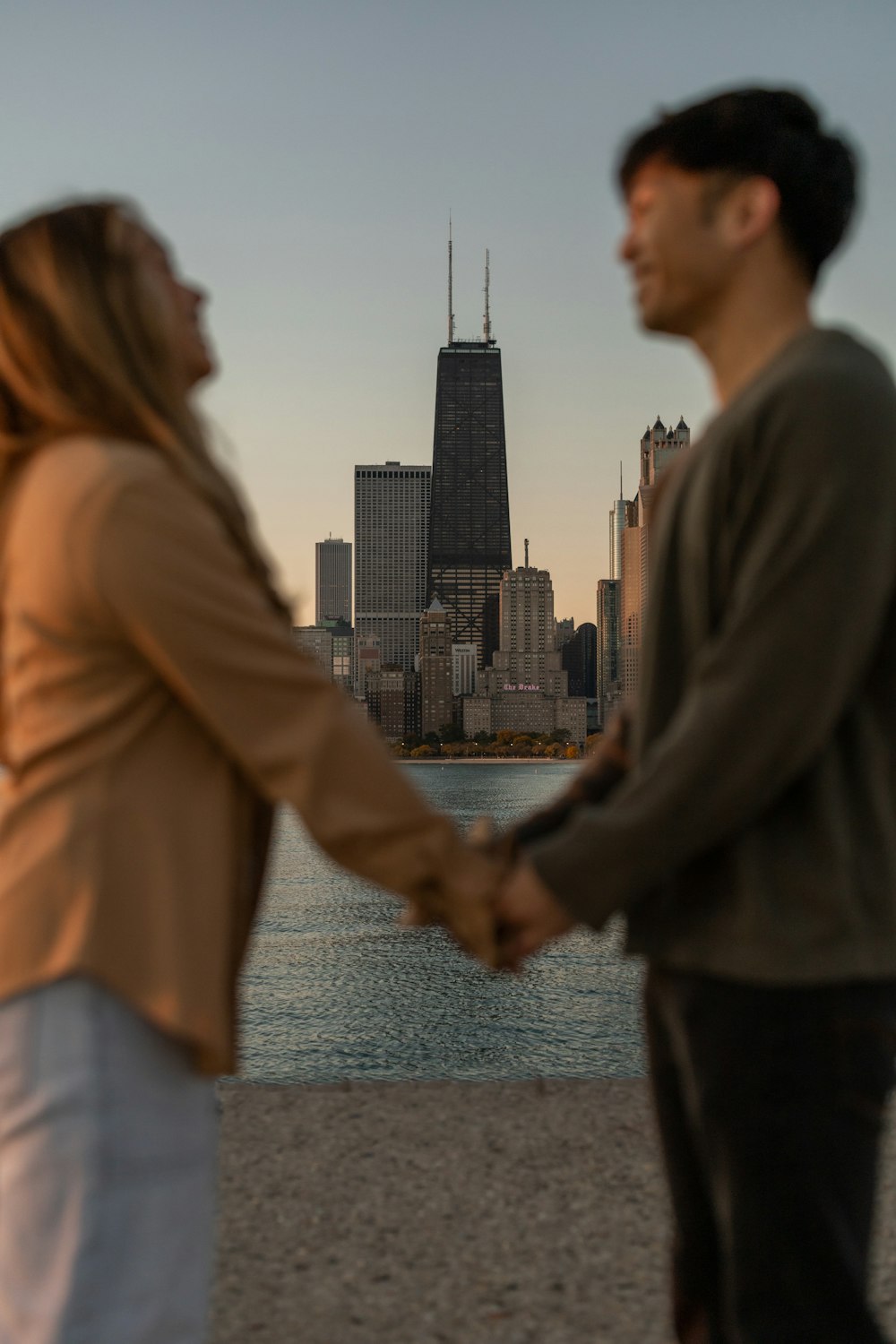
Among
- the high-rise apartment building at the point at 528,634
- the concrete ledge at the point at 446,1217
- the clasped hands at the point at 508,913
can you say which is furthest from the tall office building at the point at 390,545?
the clasped hands at the point at 508,913

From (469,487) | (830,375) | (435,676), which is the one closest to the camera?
(830,375)

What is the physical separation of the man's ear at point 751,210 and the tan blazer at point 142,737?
2.46 feet

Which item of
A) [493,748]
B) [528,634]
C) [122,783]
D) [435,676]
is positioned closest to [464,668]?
[528,634]

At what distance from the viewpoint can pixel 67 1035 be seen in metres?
1.21

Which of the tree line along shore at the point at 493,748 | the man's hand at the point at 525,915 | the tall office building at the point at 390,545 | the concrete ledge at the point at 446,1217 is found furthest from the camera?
the tall office building at the point at 390,545

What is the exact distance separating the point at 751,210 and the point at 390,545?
16711 cm

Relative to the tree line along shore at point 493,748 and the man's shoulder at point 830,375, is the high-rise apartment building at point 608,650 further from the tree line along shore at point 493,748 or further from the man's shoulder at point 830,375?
the man's shoulder at point 830,375

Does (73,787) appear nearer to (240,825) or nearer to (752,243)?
(240,825)

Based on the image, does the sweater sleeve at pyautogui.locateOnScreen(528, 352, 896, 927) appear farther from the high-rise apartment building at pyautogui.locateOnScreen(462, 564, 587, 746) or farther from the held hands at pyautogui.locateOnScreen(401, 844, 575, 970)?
the high-rise apartment building at pyautogui.locateOnScreen(462, 564, 587, 746)

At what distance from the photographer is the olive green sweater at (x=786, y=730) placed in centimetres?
132

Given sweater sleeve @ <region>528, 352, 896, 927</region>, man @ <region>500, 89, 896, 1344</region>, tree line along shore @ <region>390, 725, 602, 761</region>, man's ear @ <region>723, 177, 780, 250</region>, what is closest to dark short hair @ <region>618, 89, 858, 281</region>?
man's ear @ <region>723, 177, 780, 250</region>

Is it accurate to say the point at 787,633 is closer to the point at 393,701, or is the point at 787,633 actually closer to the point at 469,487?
the point at 393,701

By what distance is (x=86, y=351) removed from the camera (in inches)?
51.6

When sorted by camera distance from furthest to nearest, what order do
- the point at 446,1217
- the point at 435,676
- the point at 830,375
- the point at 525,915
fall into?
1. the point at 435,676
2. the point at 446,1217
3. the point at 525,915
4. the point at 830,375
